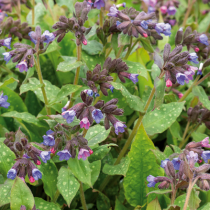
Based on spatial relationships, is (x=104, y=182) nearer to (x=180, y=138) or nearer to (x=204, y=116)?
(x=180, y=138)

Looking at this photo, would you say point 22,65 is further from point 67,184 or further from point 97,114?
point 67,184

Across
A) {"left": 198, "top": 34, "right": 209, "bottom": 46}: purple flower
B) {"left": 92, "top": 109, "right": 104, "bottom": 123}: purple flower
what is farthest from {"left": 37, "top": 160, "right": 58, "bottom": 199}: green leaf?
{"left": 198, "top": 34, "right": 209, "bottom": 46}: purple flower

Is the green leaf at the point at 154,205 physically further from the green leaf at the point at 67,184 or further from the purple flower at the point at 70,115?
the purple flower at the point at 70,115

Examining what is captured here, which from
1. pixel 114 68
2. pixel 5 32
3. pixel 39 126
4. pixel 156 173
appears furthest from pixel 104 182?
pixel 5 32

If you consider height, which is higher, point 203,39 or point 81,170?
point 203,39

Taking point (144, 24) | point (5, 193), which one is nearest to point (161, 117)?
point (144, 24)

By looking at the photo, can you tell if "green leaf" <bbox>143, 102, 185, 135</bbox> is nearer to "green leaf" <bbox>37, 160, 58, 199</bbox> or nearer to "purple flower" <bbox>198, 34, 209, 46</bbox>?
"purple flower" <bbox>198, 34, 209, 46</bbox>
